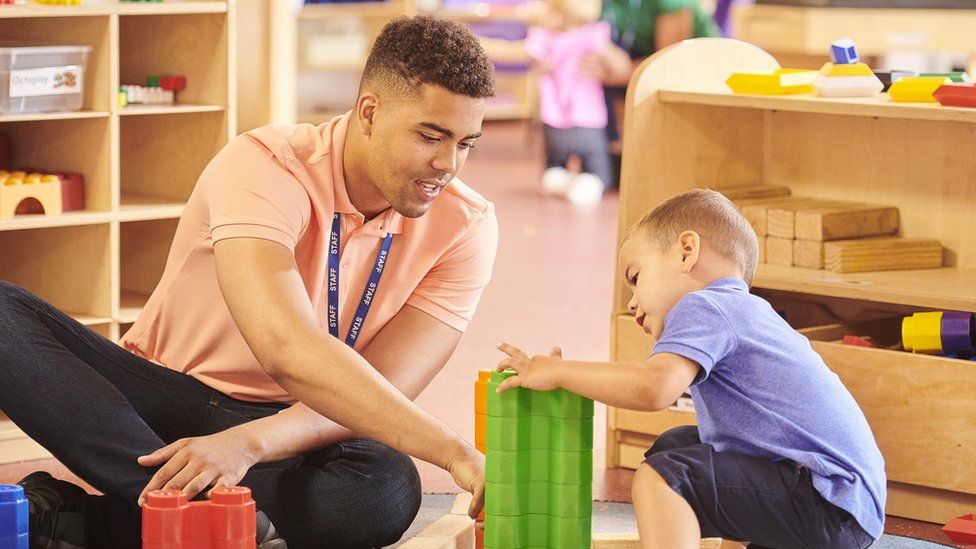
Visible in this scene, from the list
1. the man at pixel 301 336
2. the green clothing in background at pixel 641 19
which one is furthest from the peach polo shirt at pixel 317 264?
the green clothing in background at pixel 641 19

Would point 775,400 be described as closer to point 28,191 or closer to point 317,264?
point 317,264

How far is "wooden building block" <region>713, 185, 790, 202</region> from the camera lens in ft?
9.78

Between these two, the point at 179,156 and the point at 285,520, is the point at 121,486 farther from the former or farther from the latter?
the point at 179,156

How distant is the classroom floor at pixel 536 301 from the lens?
278 centimetres

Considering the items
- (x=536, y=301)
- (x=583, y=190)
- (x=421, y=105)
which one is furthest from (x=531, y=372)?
(x=583, y=190)

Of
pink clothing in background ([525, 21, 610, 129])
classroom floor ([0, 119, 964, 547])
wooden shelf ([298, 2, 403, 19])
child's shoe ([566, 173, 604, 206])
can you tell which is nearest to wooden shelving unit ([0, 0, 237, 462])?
classroom floor ([0, 119, 964, 547])

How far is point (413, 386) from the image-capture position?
7.27 ft

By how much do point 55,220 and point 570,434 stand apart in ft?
4.57

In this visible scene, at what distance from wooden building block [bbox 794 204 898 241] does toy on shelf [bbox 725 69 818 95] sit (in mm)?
243

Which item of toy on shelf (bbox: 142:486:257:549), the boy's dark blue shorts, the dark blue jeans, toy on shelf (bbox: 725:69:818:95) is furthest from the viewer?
toy on shelf (bbox: 725:69:818:95)

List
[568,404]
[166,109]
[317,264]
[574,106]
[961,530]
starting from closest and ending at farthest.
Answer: [568,404] → [317,264] → [961,530] → [166,109] → [574,106]

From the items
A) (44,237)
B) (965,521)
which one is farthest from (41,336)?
(965,521)

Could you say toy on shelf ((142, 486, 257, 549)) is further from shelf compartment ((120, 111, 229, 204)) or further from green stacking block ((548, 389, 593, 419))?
shelf compartment ((120, 111, 229, 204))

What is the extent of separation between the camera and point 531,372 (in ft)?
6.10
